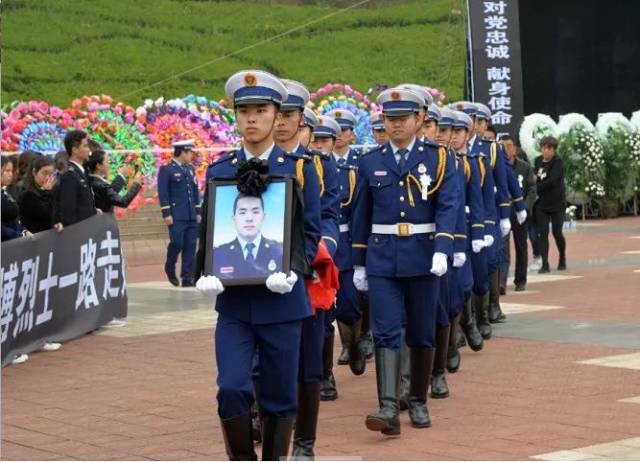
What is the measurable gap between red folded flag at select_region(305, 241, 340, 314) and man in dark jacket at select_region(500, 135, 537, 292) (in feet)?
27.7

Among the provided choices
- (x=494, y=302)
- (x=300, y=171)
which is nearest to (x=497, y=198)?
(x=494, y=302)

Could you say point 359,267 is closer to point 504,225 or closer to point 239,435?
point 239,435

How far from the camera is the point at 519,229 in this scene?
17062 mm

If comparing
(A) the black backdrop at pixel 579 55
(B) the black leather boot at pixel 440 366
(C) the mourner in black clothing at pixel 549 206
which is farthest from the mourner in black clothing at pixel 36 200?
(A) the black backdrop at pixel 579 55

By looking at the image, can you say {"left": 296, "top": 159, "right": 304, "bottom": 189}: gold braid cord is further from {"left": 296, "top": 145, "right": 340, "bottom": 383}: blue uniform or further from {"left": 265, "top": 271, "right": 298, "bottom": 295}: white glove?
{"left": 265, "top": 271, "right": 298, "bottom": 295}: white glove

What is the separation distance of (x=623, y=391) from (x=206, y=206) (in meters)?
4.11

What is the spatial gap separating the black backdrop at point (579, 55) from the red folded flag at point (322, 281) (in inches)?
1038

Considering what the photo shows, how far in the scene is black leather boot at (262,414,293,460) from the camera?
663 cm

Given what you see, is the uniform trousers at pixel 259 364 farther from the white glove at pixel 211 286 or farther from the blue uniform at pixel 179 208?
the blue uniform at pixel 179 208

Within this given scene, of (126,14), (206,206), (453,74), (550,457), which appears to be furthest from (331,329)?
(126,14)

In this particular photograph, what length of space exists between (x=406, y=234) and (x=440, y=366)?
1.39 meters

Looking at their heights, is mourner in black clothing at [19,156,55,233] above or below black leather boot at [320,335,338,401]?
above

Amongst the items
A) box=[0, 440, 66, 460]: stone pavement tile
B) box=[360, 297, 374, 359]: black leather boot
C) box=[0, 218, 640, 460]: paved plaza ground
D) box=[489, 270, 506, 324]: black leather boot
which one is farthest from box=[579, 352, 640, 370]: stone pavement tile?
box=[0, 440, 66, 460]: stone pavement tile

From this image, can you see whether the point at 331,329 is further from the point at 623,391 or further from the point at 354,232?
the point at 623,391
